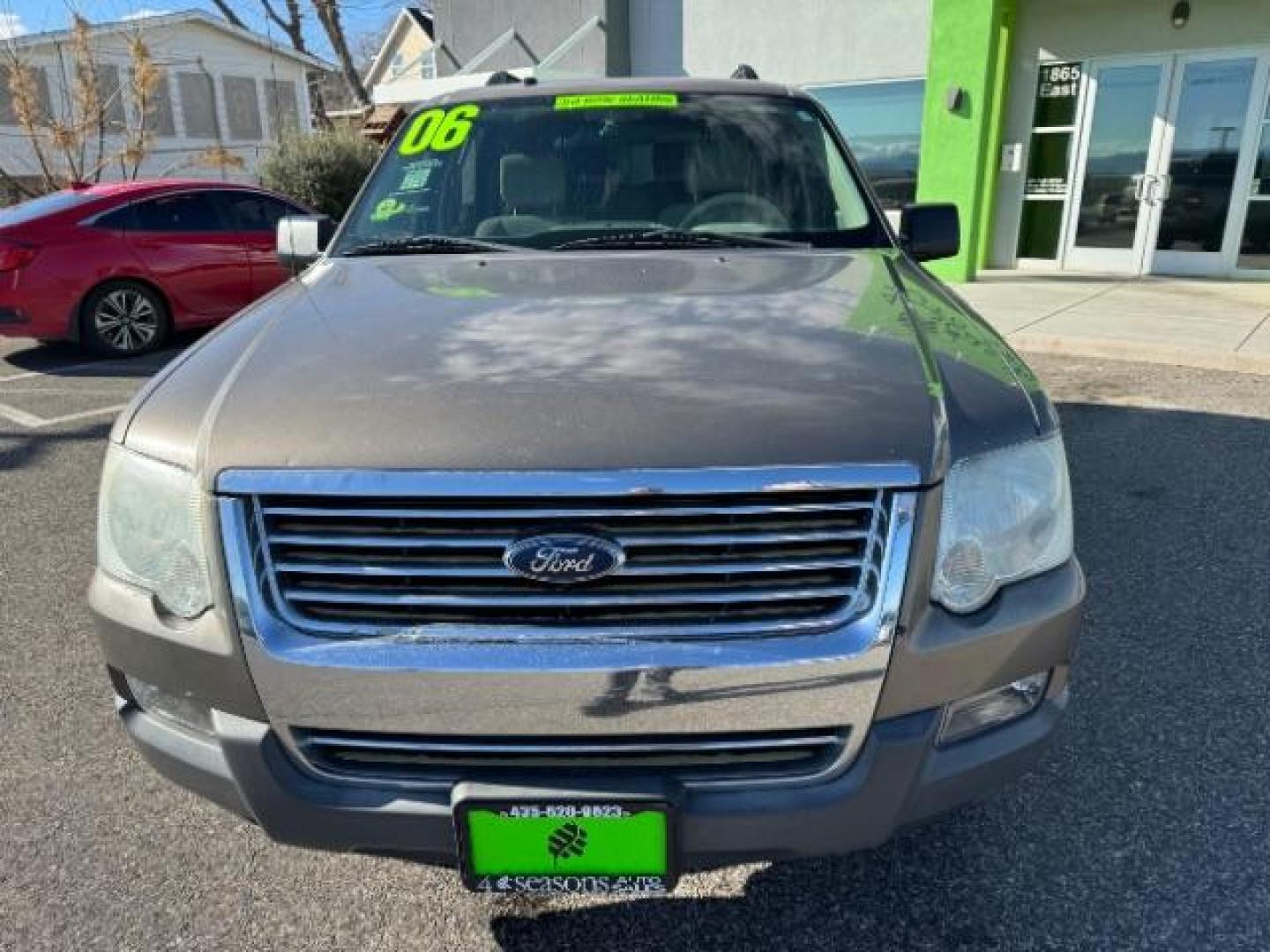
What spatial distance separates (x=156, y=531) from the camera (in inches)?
66.2

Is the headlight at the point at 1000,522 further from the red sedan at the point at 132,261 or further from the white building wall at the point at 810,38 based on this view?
the white building wall at the point at 810,38

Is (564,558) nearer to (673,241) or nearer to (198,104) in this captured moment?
(673,241)

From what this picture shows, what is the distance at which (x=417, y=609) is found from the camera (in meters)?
1.58

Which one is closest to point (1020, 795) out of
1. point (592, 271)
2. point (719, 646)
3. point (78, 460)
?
point (719, 646)

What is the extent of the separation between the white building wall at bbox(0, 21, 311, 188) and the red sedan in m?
16.9

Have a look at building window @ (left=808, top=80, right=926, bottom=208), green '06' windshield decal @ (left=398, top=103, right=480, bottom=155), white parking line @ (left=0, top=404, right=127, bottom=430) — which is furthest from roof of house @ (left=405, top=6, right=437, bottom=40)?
green '06' windshield decal @ (left=398, top=103, right=480, bottom=155)

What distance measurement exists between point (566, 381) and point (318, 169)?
49.2 ft

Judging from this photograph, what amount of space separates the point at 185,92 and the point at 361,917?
107ft

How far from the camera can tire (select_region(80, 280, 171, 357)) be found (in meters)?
7.83

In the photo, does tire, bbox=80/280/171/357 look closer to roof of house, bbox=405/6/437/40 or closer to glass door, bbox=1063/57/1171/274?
glass door, bbox=1063/57/1171/274

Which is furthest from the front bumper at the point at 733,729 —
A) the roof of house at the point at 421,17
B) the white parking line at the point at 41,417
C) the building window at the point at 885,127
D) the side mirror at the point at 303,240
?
the roof of house at the point at 421,17

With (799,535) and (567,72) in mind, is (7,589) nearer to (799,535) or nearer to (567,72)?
(799,535)

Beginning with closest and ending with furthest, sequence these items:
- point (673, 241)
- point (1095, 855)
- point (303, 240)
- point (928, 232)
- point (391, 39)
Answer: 1. point (1095, 855)
2. point (673, 241)
3. point (928, 232)
4. point (303, 240)
5. point (391, 39)

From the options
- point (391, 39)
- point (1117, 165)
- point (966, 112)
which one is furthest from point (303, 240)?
point (391, 39)
